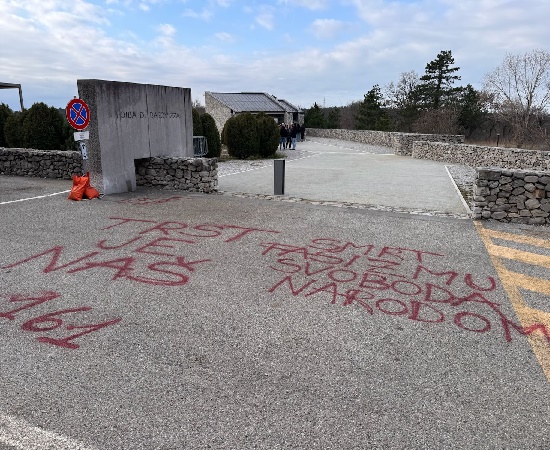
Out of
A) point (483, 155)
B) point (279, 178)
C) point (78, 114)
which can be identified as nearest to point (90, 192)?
point (78, 114)

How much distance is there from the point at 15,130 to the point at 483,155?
20.7 meters

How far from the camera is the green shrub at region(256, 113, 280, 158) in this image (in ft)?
67.8

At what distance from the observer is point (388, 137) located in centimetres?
3142

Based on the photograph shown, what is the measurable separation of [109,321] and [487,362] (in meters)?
3.49

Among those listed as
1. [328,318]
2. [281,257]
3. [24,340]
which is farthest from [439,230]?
[24,340]

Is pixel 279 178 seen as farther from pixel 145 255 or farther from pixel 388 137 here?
pixel 388 137

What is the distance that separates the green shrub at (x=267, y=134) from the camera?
814 inches

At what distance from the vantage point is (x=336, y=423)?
9.11ft

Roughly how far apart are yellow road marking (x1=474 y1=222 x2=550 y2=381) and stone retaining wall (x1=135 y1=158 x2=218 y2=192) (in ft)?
20.8

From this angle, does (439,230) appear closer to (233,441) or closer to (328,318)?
(328,318)

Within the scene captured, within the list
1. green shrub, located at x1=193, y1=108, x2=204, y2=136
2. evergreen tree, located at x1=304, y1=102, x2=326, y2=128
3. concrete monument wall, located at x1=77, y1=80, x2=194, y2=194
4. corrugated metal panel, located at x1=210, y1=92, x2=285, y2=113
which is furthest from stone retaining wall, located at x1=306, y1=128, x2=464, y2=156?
concrete monument wall, located at x1=77, y1=80, x2=194, y2=194

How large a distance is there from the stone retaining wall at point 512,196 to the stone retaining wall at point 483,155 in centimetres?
807

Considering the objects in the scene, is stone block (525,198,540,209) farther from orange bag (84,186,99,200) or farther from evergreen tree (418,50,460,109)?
evergreen tree (418,50,460,109)

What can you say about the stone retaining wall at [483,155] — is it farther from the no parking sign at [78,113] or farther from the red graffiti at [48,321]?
the red graffiti at [48,321]
